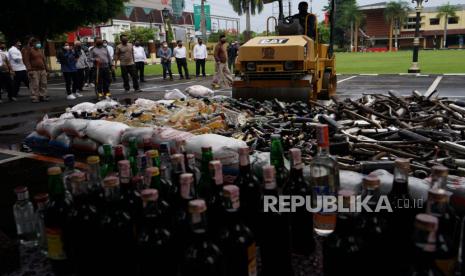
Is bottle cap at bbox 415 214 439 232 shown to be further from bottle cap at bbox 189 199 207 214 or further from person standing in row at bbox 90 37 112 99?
person standing in row at bbox 90 37 112 99

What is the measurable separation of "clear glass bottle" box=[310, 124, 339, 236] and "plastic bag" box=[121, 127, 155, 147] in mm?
2403

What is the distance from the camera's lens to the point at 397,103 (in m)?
6.39

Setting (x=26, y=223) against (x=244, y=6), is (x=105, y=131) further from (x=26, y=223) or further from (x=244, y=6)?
(x=244, y=6)

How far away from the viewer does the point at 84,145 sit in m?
5.58

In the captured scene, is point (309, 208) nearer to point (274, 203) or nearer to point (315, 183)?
point (315, 183)

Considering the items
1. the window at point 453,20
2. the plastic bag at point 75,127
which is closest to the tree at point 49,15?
the plastic bag at point 75,127

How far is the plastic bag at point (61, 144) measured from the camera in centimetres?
576

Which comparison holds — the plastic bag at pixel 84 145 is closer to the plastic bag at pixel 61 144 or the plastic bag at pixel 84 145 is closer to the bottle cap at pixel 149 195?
the plastic bag at pixel 61 144

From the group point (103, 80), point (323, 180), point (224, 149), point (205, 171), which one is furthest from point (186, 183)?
point (103, 80)

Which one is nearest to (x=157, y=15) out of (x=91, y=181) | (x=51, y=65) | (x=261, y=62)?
(x=51, y=65)

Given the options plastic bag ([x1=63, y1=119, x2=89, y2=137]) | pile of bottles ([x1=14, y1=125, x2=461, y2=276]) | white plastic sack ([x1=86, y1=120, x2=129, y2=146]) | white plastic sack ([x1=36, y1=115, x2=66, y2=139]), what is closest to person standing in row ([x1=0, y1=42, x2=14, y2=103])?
white plastic sack ([x1=36, y1=115, x2=66, y2=139])

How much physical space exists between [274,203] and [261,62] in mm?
6529

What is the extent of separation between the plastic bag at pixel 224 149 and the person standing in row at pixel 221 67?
11044mm

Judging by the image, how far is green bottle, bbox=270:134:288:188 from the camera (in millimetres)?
2797
